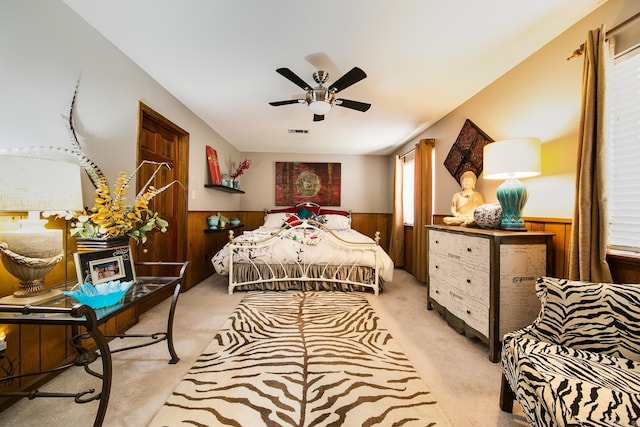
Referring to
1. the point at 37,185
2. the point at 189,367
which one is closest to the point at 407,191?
the point at 189,367

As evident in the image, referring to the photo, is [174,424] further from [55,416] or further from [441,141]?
[441,141]

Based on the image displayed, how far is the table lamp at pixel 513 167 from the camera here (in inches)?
67.4

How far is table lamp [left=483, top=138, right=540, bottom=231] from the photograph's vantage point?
171 centimetres

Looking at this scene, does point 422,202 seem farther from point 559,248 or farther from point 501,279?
point 501,279

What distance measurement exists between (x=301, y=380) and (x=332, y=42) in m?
2.29

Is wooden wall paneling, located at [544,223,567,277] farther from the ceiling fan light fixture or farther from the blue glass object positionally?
the blue glass object

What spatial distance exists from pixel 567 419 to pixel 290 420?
41.5 inches

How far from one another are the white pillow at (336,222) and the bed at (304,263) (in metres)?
1.48

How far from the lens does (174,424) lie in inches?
45.3

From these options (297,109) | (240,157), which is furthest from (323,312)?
(240,157)

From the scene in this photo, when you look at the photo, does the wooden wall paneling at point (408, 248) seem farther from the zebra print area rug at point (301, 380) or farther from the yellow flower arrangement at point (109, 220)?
the yellow flower arrangement at point (109, 220)

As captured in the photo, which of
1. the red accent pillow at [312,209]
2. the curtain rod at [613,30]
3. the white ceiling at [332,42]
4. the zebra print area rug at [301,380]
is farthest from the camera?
the red accent pillow at [312,209]

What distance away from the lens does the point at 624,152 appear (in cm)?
139

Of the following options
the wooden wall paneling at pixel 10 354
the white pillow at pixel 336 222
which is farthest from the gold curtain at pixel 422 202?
the wooden wall paneling at pixel 10 354
